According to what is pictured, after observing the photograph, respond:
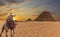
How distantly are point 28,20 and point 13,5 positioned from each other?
0.43m

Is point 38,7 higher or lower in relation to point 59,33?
higher

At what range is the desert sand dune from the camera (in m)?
3.00

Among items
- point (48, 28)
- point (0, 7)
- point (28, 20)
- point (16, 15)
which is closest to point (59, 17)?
point (48, 28)

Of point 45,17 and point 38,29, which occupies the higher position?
point 45,17

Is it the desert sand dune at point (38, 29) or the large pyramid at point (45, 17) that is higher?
the large pyramid at point (45, 17)

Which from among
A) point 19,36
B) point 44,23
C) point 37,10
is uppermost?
point 37,10

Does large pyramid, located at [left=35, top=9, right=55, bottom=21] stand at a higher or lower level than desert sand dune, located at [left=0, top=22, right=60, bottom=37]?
higher

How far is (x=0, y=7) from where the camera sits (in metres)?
3.18

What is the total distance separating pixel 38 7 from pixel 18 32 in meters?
0.61

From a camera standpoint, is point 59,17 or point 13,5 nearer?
point 59,17

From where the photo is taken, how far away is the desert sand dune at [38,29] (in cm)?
300

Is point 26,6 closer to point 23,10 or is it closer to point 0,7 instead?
point 23,10

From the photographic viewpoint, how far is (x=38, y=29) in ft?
10.0

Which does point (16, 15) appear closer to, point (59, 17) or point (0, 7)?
point (0, 7)
